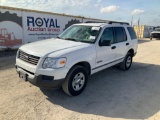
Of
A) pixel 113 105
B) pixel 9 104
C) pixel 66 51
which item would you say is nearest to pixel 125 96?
pixel 113 105

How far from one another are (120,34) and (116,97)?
103 inches

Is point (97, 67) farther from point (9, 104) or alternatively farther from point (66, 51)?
point (9, 104)

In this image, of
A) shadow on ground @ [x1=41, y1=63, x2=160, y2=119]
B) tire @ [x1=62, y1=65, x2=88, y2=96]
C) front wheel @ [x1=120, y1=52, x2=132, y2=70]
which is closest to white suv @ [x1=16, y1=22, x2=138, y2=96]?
tire @ [x1=62, y1=65, x2=88, y2=96]

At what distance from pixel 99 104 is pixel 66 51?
152 cm

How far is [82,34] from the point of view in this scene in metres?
5.36

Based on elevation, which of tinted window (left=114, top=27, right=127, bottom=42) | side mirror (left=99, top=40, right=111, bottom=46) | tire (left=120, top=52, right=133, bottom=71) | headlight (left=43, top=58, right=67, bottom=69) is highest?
tinted window (left=114, top=27, right=127, bottom=42)

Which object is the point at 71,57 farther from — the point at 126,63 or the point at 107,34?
the point at 126,63

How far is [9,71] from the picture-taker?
21.3 feet

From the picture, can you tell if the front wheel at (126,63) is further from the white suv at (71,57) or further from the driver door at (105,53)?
the driver door at (105,53)

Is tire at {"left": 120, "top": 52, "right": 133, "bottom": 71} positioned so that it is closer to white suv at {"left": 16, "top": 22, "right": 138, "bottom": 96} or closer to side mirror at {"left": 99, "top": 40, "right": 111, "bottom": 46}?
white suv at {"left": 16, "top": 22, "right": 138, "bottom": 96}

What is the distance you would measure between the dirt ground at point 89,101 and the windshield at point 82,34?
146cm

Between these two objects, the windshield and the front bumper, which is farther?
the windshield

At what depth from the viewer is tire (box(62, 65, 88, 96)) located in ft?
13.9

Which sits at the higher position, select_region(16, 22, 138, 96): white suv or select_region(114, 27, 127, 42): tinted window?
select_region(114, 27, 127, 42): tinted window
